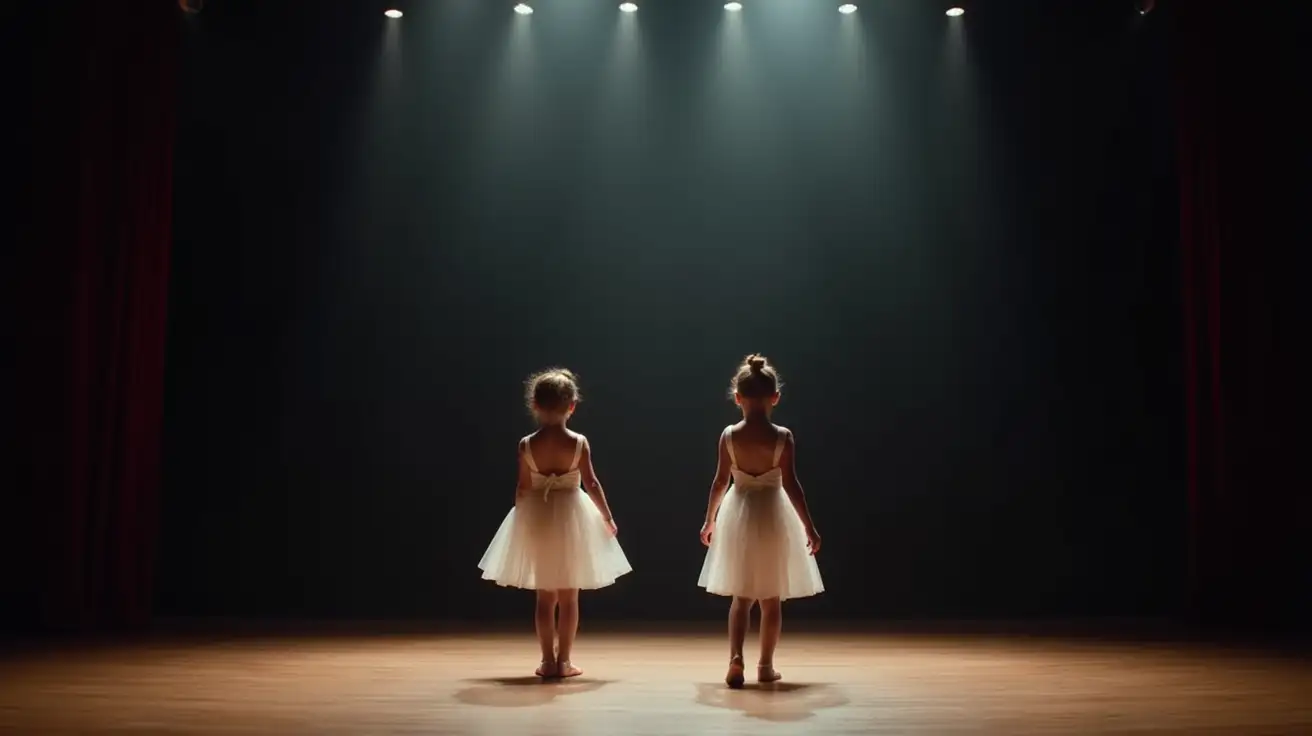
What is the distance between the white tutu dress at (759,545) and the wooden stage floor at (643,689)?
0.35 meters

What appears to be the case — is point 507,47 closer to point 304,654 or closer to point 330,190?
point 330,190

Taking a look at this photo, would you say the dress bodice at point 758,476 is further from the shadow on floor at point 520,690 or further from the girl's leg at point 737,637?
the shadow on floor at point 520,690

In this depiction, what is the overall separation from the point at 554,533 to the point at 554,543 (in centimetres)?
4

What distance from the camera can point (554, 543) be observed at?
12.1 feet

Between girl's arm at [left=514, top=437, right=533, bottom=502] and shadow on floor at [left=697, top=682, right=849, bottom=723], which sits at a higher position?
girl's arm at [left=514, top=437, right=533, bottom=502]

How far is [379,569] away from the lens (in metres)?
5.65

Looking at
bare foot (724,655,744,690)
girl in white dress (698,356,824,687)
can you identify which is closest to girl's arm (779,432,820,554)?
girl in white dress (698,356,824,687)

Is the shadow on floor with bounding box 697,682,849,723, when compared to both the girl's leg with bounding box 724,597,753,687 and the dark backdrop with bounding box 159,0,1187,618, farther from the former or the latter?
the dark backdrop with bounding box 159,0,1187,618

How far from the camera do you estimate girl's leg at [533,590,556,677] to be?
371cm

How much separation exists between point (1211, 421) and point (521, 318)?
3.63 meters

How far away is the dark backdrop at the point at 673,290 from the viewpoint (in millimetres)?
5656

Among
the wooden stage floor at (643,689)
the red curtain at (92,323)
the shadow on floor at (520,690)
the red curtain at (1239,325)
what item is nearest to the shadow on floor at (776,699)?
the wooden stage floor at (643,689)

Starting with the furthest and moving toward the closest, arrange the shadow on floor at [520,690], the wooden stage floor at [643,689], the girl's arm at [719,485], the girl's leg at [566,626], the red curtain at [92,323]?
the red curtain at [92,323]
the girl's leg at [566,626]
the girl's arm at [719,485]
the shadow on floor at [520,690]
the wooden stage floor at [643,689]

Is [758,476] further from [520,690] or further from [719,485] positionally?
[520,690]
